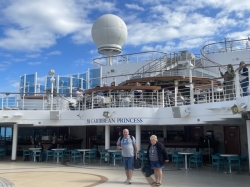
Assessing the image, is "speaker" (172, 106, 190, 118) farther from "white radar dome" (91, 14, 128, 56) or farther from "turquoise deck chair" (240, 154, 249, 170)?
"white radar dome" (91, 14, 128, 56)

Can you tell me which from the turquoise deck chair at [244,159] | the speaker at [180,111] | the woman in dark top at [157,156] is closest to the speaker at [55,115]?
the speaker at [180,111]

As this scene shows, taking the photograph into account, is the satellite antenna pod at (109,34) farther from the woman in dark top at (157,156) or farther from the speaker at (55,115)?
the woman in dark top at (157,156)

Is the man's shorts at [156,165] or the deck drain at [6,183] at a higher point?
the man's shorts at [156,165]

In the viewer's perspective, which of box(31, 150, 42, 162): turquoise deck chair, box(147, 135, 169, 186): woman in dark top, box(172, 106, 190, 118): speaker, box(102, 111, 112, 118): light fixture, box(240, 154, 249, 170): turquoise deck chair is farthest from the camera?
box(31, 150, 42, 162): turquoise deck chair

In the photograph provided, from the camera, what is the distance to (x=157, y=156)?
7.26 meters

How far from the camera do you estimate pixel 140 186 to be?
732 cm

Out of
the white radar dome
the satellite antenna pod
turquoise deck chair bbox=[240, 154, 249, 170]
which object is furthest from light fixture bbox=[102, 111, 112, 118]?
the white radar dome

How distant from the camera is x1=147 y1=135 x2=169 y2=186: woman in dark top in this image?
7168 millimetres

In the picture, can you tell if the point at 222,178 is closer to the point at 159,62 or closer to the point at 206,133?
the point at 206,133

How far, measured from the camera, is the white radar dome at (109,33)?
25438mm

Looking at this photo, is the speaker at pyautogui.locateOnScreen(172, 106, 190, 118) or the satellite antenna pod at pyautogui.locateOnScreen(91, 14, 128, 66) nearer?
the speaker at pyautogui.locateOnScreen(172, 106, 190, 118)

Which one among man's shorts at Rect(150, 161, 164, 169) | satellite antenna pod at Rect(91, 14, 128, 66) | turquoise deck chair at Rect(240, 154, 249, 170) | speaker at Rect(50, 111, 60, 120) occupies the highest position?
satellite antenna pod at Rect(91, 14, 128, 66)

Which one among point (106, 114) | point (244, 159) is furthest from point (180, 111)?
point (106, 114)

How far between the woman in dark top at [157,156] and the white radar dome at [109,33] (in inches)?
771
